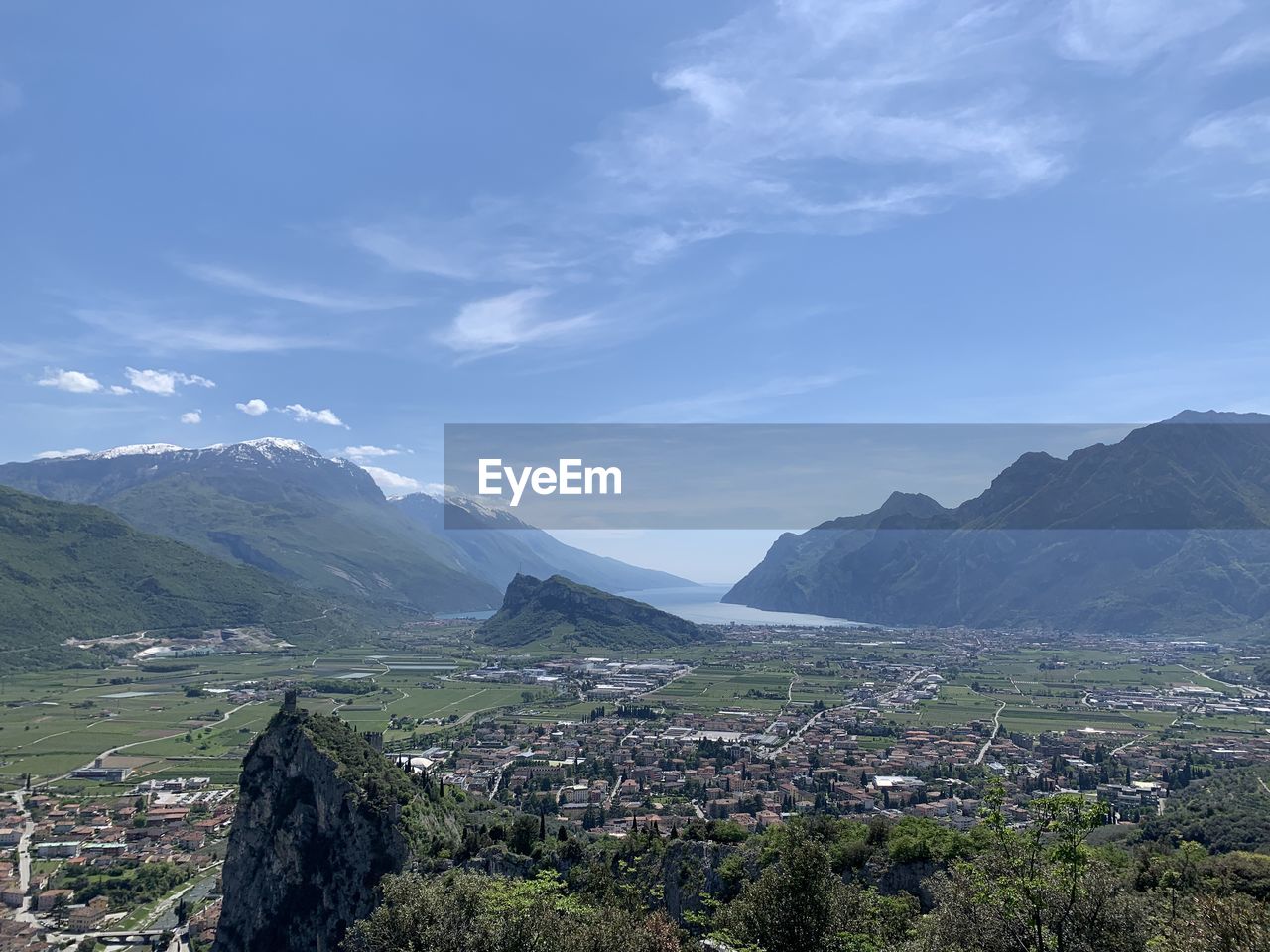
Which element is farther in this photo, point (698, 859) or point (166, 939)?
point (166, 939)

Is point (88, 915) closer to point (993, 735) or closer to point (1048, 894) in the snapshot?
point (1048, 894)

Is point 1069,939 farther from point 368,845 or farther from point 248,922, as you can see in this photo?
point 248,922

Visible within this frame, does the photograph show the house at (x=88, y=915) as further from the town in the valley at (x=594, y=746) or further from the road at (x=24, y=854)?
A: the road at (x=24, y=854)

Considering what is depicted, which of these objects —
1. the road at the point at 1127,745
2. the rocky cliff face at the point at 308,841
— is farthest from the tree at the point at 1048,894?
the road at the point at 1127,745

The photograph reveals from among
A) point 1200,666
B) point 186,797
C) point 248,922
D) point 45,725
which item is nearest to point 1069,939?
point 248,922

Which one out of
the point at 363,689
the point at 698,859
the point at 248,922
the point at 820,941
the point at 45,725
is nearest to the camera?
the point at 820,941
